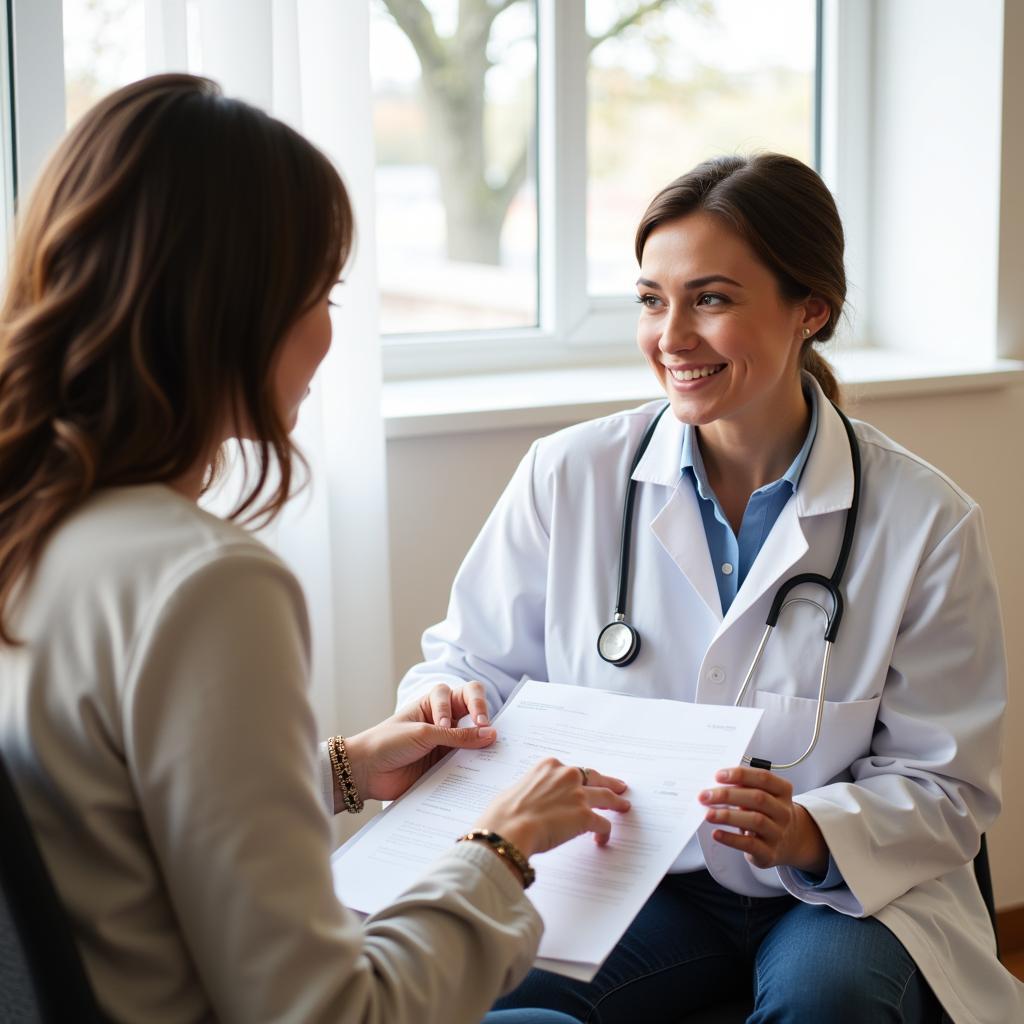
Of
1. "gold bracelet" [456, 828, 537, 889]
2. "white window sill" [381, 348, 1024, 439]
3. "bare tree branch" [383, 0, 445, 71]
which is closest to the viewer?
"gold bracelet" [456, 828, 537, 889]

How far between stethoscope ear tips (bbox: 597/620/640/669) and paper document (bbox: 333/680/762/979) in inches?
4.6

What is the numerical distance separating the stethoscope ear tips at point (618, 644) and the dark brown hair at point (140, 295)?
0.75 m

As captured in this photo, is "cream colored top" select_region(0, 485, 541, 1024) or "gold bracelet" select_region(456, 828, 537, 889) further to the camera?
"gold bracelet" select_region(456, 828, 537, 889)

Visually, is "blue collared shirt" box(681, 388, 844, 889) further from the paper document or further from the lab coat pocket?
the paper document

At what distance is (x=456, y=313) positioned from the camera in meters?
2.42

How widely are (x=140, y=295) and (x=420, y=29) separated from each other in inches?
64.9

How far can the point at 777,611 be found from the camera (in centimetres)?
145

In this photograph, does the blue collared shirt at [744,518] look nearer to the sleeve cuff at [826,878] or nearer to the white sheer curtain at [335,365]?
the sleeve cuff at [826,878]

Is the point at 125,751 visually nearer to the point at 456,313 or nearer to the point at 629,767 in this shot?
the point at 629,767

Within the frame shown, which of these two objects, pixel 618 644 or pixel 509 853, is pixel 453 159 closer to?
pixel 618 644

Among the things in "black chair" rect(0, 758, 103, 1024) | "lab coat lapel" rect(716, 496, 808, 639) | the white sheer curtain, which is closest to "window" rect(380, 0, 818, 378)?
the white sheer curtain

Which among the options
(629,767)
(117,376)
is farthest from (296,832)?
(629,767)

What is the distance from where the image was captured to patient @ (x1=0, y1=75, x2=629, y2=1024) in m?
0.78

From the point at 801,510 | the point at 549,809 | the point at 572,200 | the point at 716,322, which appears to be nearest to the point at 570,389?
the point at 572,200
